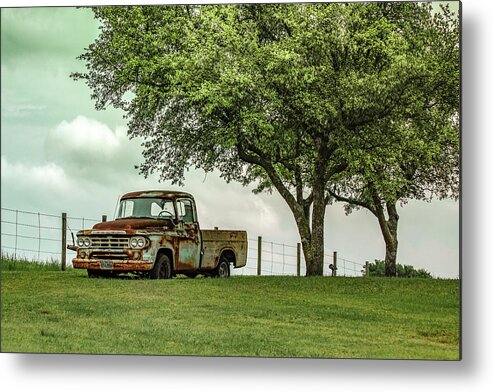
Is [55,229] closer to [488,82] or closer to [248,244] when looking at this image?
[248,244]

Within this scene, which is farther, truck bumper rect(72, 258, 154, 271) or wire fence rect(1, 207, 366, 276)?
truck bumper rect(72, 258, 154, 271)

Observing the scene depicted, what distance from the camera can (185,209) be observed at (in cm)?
904

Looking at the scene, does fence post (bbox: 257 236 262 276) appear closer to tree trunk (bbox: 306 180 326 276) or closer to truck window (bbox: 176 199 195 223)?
tree trunk (bbox: 306 180 326 276)

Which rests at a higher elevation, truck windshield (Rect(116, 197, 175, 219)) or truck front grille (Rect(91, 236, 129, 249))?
truck windshield (Rect(116, 197, 175, 219))

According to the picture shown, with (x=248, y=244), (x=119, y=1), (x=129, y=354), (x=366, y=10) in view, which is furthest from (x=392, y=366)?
(x=119, y=1)

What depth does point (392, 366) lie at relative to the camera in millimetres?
8453

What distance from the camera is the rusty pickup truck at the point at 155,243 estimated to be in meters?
9.05

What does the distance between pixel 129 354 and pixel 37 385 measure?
100cm

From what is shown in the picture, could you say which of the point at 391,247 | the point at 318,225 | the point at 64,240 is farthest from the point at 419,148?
the point at 64,240

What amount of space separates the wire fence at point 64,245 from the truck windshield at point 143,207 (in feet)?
0.73

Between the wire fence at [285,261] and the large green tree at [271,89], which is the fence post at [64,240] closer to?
the large green tree at [271,89]

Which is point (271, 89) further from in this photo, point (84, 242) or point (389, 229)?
point (84, 242)

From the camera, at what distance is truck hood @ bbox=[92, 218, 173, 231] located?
9.11 metres

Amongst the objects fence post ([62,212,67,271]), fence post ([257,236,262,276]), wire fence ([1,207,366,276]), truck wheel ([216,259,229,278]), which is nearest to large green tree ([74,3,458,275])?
wire fence ([1,207,366,276])
